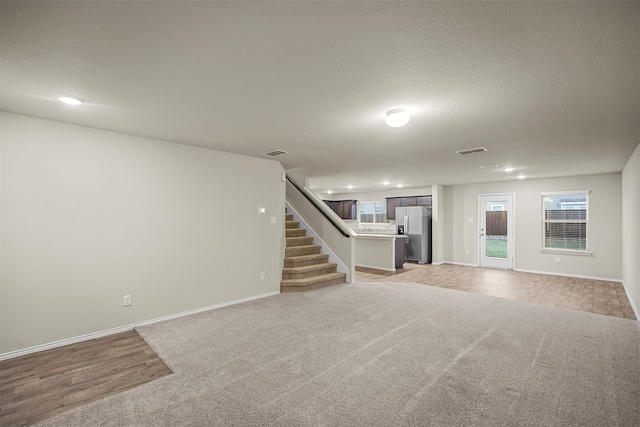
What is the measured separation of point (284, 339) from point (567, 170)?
6.39m

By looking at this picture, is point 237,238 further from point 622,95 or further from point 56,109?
point 622,95

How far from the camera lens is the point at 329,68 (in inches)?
77.7

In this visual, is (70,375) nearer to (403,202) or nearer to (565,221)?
(565,221)

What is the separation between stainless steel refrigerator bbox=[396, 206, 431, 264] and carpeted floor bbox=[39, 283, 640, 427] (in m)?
4.45

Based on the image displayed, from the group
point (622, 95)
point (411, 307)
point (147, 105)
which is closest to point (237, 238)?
point (147, 105)

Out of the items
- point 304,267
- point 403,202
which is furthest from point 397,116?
point 403,202

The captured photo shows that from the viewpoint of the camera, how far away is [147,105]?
2.61 m

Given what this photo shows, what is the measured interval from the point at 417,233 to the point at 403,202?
5.72 feet

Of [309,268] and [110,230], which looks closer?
[110,230]

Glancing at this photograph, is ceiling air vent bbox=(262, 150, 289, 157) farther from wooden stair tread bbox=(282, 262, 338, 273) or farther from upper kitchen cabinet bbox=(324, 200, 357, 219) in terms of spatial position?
upper kitchen cabinet bbox=(324, 200, 357, 219)

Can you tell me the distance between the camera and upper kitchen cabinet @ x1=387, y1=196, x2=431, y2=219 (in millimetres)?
9594

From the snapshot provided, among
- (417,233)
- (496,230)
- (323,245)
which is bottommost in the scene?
(323,245)

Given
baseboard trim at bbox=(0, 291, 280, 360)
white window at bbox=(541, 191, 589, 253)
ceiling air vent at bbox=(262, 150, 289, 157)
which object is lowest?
baseboard trim at bbox=(0, 291, 280, 360)

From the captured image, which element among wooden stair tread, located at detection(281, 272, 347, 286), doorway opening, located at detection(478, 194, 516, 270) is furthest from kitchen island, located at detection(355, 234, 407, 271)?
doorway opening, located at detection(478, 194, 516, 270)
